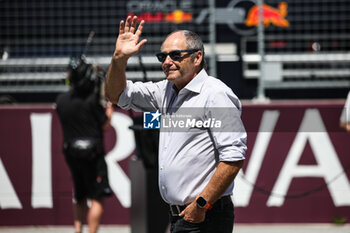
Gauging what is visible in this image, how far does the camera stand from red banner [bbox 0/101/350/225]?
7023 mm

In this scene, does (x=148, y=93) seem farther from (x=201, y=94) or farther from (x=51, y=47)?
(x=51, y=47)

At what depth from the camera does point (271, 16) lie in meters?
7.64

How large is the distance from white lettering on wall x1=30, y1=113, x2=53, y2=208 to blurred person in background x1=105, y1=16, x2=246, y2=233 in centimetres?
391

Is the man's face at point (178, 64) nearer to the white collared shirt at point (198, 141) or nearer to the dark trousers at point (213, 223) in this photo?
the white collared shirt at point (198, 141)

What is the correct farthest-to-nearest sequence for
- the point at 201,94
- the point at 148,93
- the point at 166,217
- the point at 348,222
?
the point at 348,222 < the point at 166,217 < the point at 148,93 < the point at 201,94

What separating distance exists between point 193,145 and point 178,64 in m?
0.45

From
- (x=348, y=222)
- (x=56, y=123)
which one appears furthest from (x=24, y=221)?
(x=348, y=222)

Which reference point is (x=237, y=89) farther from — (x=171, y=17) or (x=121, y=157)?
(x=121, y=157)

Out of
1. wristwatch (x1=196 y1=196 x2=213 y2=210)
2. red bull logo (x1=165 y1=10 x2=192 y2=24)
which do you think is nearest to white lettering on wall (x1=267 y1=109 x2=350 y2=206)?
red bull logo (x1=165 y1=10 x2=192 y2=24)

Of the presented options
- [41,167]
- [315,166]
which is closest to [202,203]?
[315,166]

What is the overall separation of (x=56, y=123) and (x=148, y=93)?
12.6 feet

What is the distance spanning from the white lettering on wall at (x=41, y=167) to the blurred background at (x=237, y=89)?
0.5 inches

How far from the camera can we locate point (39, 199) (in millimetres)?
7180

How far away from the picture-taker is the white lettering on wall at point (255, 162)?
278 inches
